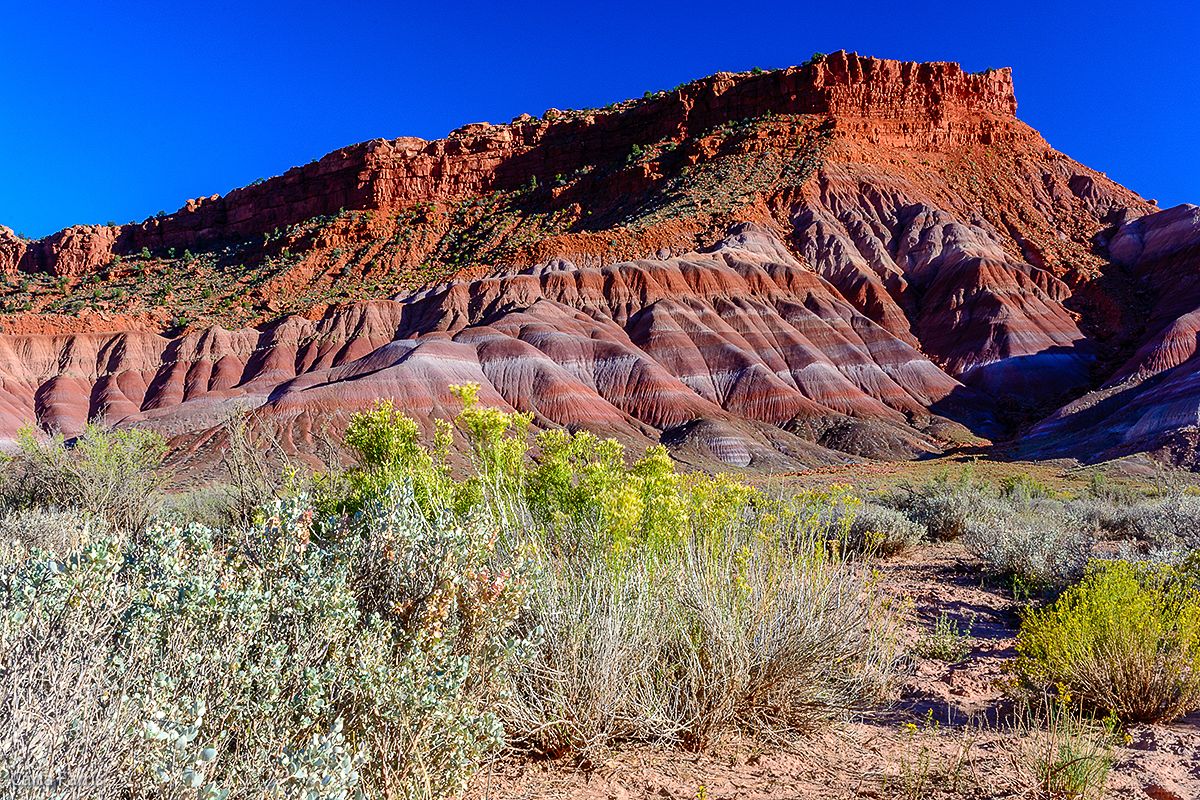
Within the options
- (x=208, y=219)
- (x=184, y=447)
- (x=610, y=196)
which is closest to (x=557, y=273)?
(x=610, y=196)

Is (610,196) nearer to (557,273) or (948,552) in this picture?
(557,273)

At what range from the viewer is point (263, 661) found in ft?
8.41

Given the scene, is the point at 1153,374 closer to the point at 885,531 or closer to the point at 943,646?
the point at 885,531

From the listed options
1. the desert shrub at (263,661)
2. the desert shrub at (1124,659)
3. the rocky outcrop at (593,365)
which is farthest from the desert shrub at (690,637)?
the rocky outcrop at (593,365)

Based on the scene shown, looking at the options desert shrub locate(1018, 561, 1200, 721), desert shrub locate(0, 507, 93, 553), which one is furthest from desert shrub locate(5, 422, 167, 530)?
desert shrub locate(1018, 561, 1200, 721)

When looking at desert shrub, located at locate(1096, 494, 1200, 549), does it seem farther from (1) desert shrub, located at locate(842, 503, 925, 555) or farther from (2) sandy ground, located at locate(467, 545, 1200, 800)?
(2) sandy ground, located at locate(467, 545, 1200, 800)

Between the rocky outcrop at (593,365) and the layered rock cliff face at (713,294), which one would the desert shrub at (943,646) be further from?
the rocky outcrop at (593,365)

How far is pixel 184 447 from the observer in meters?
34.5

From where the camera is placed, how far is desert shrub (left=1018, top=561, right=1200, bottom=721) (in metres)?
4.33

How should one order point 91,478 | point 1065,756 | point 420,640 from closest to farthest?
point 420,640 < point 1065,756 < point 91,478

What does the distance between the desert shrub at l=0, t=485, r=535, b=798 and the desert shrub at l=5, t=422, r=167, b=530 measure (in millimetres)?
9078

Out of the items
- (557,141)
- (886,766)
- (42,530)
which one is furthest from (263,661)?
(557,141)

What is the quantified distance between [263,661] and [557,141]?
3836 inches

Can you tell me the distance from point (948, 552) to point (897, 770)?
25.9ft
